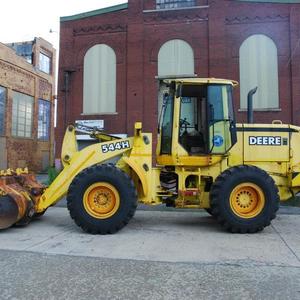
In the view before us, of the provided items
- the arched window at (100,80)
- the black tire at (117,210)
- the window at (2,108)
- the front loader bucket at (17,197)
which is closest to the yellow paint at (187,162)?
the front loader bucket at (17,197)

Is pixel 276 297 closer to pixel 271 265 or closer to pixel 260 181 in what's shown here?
pixel 271 265

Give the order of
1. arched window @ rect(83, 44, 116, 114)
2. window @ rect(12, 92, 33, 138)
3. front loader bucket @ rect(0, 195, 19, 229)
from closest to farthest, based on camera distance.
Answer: front loader bucket @ rect(0, 195, 19, 229), arched window @ rect(83, 44, 116, 114), window @ rect(12, 92, 33, 138)

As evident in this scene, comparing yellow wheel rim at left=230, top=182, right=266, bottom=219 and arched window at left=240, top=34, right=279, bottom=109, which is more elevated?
arched window at left=240, top=34, right=279, bottom=109

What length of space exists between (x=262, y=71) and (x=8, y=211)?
15.1m

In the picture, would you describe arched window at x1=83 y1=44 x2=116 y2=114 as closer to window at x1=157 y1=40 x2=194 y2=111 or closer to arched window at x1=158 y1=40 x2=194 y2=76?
window at x1=157 y1=40 x2=194 y2=111

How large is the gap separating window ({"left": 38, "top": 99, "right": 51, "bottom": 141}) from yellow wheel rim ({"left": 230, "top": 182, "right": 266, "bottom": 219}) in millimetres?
32568

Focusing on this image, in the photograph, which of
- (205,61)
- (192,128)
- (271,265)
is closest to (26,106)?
(205,61)

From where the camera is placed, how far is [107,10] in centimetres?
2161

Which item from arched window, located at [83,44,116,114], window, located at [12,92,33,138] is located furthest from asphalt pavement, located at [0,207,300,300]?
window, located at [12,92,33,138]

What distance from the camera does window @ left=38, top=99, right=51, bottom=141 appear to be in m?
39.2

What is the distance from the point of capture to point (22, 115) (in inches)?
1416

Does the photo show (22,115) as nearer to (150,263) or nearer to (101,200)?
(101,200)

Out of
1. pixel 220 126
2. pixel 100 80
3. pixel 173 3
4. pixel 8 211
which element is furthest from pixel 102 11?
pixel 8 211

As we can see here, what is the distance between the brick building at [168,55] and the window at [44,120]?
58.4 feet
